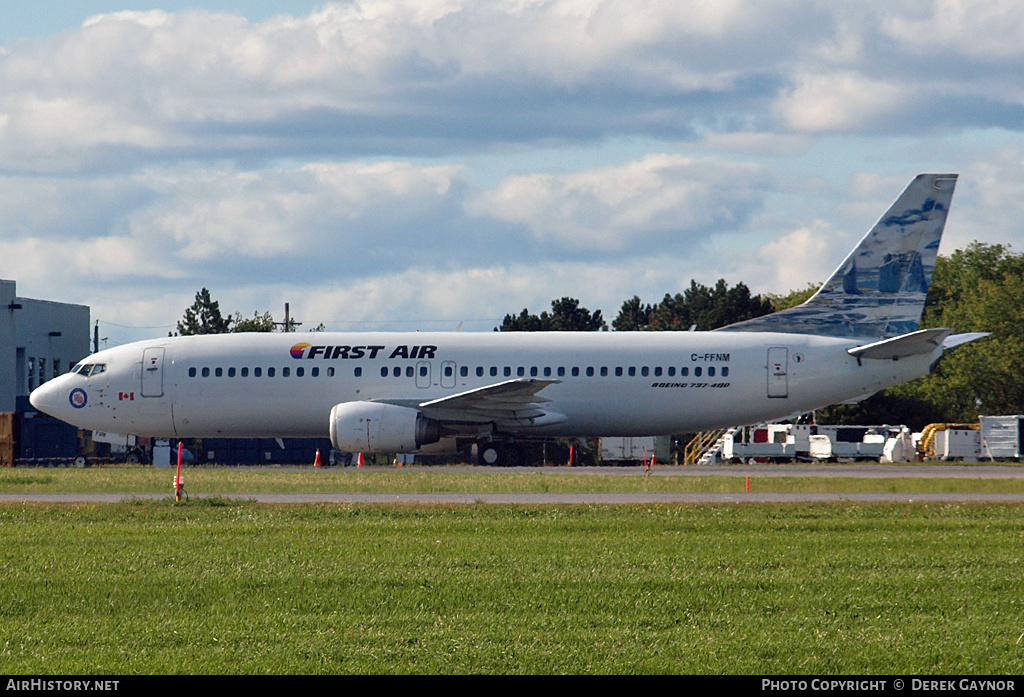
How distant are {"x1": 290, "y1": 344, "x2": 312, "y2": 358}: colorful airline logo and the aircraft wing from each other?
3781 millimetres

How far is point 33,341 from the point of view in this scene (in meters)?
64.0

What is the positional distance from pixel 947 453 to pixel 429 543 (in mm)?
31238

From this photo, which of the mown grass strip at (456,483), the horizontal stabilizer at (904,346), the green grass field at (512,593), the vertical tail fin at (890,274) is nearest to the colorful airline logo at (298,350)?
the mown grass strip at (456,483)

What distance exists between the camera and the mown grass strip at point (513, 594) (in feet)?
29.7

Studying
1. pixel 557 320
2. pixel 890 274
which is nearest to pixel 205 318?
pixel 557 320

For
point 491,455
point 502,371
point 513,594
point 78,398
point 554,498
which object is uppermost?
point 502,371

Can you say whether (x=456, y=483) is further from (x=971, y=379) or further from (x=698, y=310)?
(x=698, y=310)

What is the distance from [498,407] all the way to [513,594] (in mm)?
23300

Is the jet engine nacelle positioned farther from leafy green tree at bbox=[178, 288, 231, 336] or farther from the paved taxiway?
leafy green tree at bbox=[178, 288, 231, 336]

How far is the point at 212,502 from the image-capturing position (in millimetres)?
20906

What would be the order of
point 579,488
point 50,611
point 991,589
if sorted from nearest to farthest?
point 50,611 → point 991,589 → point 579,488

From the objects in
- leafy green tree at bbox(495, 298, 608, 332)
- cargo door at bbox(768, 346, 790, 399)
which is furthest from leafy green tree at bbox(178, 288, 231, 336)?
cargo door at bbox(768, 346, 790, 399)
